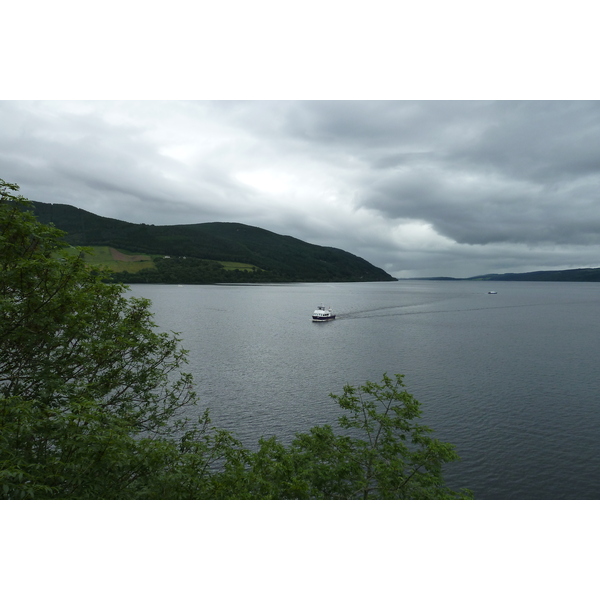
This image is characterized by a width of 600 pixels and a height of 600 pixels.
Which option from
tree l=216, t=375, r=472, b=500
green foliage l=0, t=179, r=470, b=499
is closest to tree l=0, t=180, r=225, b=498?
green foliage l=0, t=179, r=470, b=499

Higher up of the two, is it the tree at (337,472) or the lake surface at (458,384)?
the tree at (337,472)

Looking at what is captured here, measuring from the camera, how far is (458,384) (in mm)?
57281

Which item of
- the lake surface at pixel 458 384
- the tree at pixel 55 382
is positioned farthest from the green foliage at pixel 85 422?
the lake surface at pixel 458 384

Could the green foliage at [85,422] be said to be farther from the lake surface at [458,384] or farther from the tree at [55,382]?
the lake surface at [458,384]

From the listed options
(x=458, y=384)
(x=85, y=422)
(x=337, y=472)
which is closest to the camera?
(x=85, y=422)

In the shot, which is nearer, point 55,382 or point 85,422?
point 85,422

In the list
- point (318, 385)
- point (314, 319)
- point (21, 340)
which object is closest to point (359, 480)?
point (21, 340)

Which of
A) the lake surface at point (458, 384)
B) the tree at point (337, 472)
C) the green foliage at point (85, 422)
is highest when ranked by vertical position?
the green foliage at point (85, 422)

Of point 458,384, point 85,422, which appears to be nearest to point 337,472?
point 85,422

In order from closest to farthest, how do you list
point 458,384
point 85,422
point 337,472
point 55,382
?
point 85,422 < point 55,382 < point 337,472 < point 458,384

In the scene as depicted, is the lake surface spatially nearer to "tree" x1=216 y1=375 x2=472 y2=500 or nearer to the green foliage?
"tree" x1=216 y1=375 x2=472 y2=500

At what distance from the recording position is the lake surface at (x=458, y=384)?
34.9 m

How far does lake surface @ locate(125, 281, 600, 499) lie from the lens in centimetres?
3494

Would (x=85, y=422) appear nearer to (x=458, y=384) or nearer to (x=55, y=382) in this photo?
(x=55, y=382)
